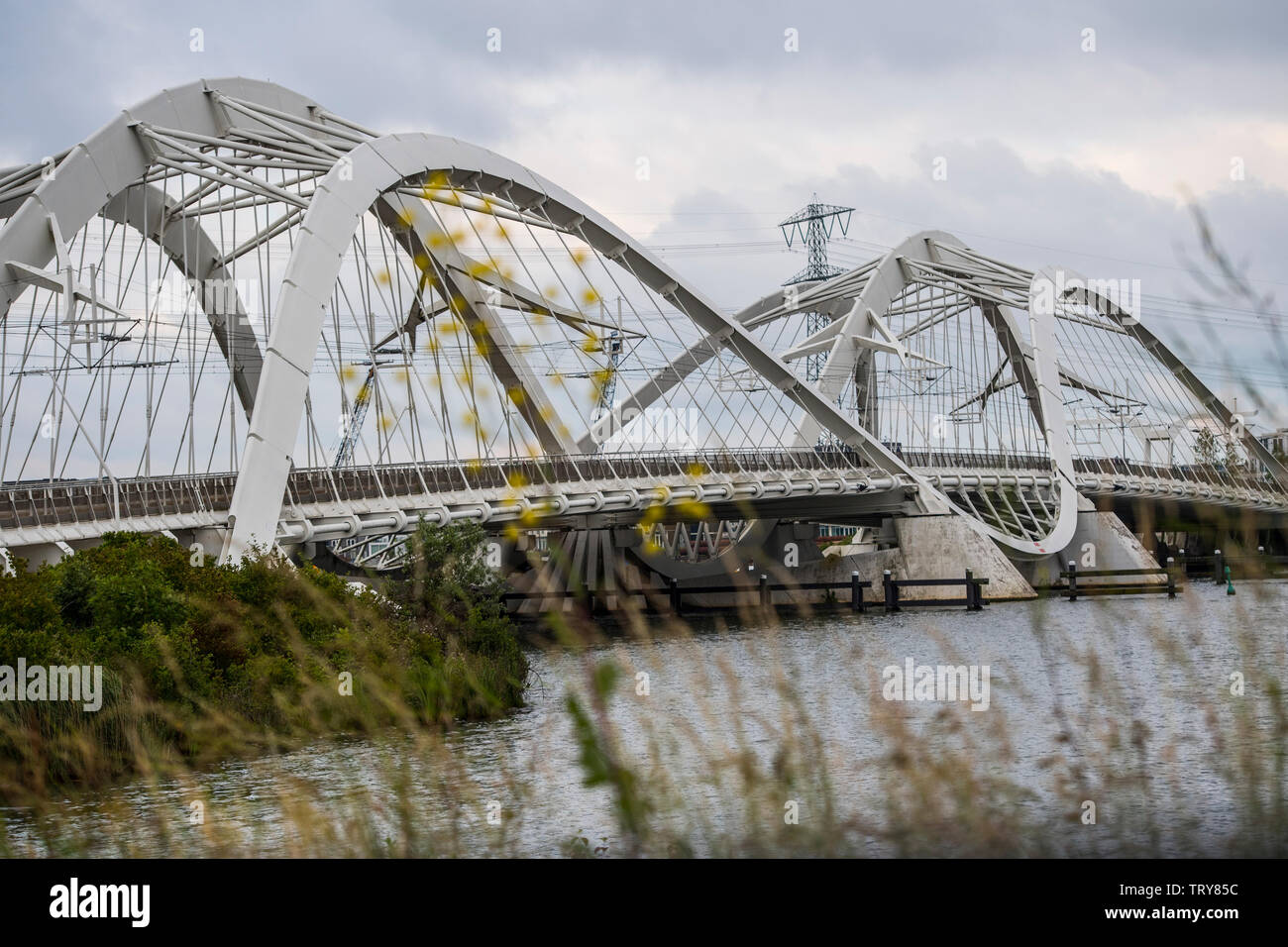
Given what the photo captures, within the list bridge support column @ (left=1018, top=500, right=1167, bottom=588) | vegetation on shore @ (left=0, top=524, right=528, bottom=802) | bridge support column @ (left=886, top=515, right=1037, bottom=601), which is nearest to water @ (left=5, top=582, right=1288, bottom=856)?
vegetation on shore @ (left=0, top=524, right=528, bottom=802)

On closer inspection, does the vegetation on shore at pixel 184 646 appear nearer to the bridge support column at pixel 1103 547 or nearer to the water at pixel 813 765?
the water at pixel 813 765

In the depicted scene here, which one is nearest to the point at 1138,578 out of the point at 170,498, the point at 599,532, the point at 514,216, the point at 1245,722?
the point at 599,532

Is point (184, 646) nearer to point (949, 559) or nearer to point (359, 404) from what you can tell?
point (359, 404)

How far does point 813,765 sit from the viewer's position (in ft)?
16.6

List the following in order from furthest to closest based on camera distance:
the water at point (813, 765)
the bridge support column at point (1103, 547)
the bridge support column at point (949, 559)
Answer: the bridge support column at point (1103, 547)
the bridge support column at point (949, 559)
the water at point (813, 765)

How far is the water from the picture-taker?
429cm

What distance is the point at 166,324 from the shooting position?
36.2m

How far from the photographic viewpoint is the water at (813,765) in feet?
14.1

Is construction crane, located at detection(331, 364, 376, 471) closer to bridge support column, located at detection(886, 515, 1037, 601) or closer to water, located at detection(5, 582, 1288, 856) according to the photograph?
water, located at detection(5, 582, 1288, 856)

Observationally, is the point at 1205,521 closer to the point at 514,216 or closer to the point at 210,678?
the point at 210,678

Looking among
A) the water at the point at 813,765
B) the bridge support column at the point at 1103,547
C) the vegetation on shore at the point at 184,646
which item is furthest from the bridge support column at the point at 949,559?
the vegetation on shore at the point at 184,646
